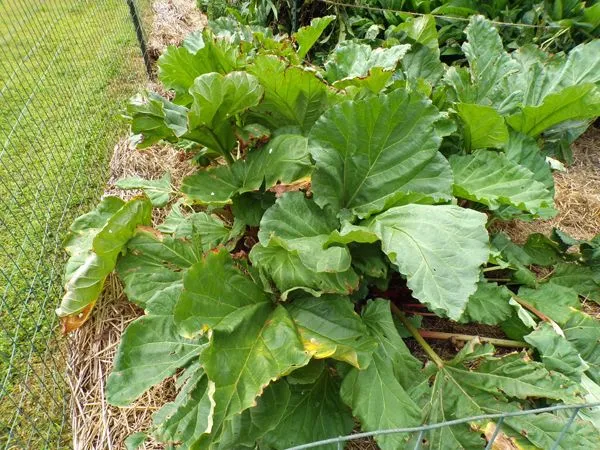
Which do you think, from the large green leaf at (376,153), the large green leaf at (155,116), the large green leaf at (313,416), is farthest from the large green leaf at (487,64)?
the large green leaf at (313,416)

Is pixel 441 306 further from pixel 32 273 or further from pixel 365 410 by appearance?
pixel 32 273

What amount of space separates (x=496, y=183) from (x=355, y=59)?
78 centimetres

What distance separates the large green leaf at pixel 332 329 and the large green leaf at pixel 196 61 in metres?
0.92

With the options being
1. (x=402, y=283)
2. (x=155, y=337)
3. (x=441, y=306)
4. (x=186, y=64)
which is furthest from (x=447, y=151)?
(x=155, y=337)

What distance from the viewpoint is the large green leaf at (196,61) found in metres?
1.70

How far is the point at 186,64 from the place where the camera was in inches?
68.2

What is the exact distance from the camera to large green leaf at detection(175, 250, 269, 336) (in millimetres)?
1190

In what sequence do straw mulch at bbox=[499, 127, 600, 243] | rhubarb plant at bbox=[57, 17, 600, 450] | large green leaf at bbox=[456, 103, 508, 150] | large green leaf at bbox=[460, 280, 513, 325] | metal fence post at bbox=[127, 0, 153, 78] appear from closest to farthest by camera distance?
rhubarb plant at bbox=[57, 17, 600, 450]
large green leaf at bbox=[460, 280, 513, 325]
large green leaf at bbox=[456, 103, 508, 150]
straw mulch at bbox=[499, 127, 600, 243]
metal fence post at bbox=[127, 0, 153, 78]

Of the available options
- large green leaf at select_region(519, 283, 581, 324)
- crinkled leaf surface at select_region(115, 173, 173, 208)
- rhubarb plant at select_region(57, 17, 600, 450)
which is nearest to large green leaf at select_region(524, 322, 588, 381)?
rhubarb plant at select_region(57, 17, 600, 450)

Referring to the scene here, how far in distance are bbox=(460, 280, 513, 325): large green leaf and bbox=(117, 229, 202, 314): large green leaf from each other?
A: 0.87 m

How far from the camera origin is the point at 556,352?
1.40m

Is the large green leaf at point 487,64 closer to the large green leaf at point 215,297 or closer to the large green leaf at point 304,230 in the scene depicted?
the large green leaf at point 304,230

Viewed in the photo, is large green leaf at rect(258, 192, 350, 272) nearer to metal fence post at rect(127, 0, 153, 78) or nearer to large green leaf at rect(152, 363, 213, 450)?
large green leaf at rect(152, 363, 213, 450)

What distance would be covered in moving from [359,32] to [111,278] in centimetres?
244
